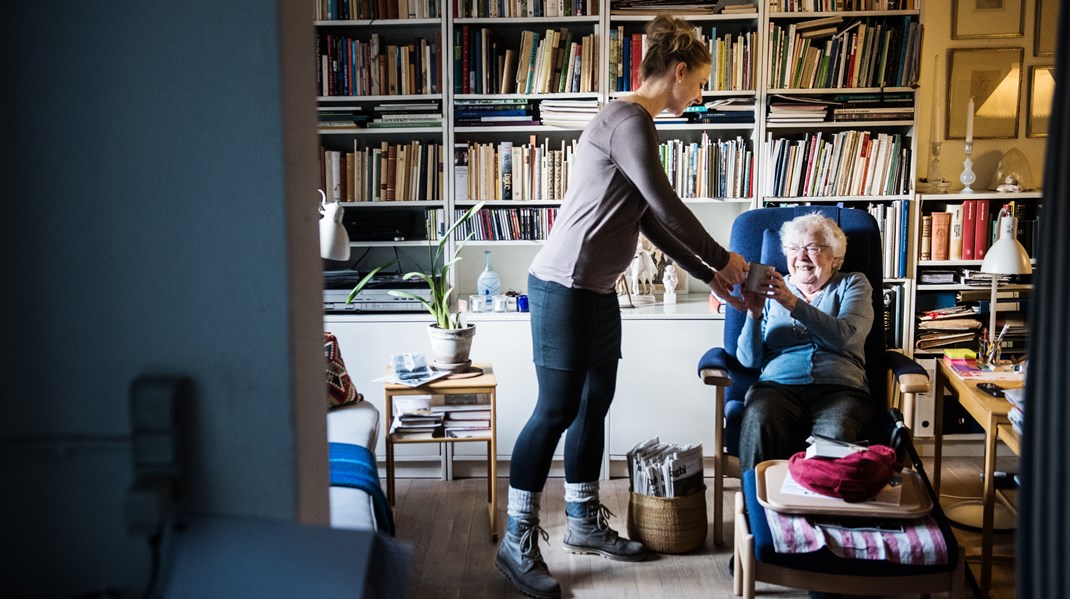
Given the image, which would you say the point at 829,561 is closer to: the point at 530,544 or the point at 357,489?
the point at 530,544

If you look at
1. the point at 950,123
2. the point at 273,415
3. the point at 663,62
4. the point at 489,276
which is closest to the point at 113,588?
the point at 273,415

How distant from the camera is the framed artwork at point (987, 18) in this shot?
3.97 meters

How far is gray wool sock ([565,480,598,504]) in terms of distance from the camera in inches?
115

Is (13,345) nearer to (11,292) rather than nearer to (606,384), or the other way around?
(11,292)

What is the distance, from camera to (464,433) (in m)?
3.16

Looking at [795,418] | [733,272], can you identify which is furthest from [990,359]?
[733,272]

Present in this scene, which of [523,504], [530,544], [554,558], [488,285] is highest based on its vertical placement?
[488,285]

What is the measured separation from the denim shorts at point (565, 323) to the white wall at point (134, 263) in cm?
147

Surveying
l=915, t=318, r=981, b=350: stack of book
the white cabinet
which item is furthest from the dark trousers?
l=915, t=318, r=981, b=350: stack of book

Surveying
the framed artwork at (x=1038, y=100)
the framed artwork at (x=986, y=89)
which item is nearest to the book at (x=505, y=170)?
the framed artwork at (x=986, y=89)

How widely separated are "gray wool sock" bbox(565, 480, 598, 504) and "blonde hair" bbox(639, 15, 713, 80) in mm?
1282

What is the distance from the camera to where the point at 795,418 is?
2748 mm

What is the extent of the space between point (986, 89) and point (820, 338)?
6.26 ft

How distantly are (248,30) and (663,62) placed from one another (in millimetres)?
1709
